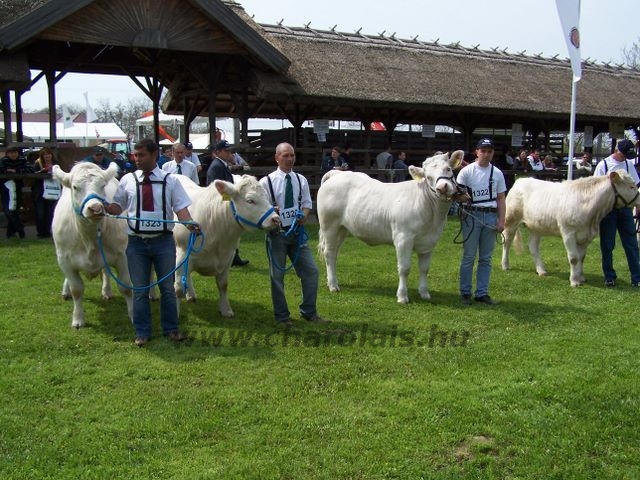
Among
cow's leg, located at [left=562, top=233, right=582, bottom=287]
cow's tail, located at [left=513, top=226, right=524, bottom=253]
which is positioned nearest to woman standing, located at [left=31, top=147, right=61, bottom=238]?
cow's tail, located at [left=513, top=226, right=524, bottom=253]

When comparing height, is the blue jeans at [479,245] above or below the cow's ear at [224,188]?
below

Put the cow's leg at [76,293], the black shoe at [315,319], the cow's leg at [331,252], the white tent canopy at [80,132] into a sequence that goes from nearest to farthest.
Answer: the cow's leg at [76,293] → the black shoe at [315,319] → the cow's leg at [331,252] → the white tent canopy at [80,132]

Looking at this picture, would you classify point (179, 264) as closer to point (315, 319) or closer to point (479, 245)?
point (315, 319)

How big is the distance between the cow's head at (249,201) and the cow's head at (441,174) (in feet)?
7.13

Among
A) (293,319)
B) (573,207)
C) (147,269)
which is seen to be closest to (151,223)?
(147,269)

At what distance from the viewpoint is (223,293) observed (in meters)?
7.86

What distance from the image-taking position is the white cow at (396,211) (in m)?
8.35

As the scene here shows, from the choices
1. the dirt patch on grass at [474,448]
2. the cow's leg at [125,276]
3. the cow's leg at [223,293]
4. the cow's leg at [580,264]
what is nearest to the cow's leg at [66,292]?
the cow's leg at [125,276]

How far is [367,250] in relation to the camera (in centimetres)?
1284

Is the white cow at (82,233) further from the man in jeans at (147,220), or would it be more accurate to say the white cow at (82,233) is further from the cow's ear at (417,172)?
the cow's ear at (417,172)

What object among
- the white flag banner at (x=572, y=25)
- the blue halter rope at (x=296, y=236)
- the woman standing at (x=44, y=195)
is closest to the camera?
the blue halter rope at (x=296, y=236)

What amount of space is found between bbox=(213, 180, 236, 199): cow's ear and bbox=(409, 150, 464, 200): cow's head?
8.15 ft

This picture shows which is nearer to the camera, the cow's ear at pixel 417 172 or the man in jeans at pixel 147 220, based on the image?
the man in jeans at pixel 147 220

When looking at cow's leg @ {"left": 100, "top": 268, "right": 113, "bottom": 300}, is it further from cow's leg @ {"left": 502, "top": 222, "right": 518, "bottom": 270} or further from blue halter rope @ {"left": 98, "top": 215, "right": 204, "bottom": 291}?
cow's leg @ {"left": 502, "top": 222, "right": 518, "bottom": 270}
